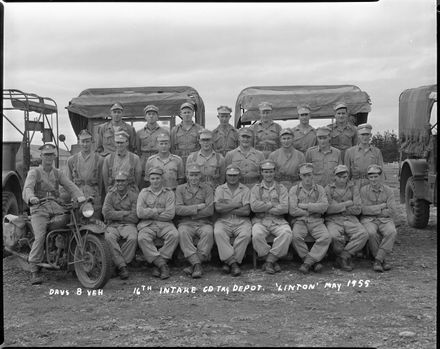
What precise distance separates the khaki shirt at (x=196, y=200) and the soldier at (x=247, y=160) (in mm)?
435

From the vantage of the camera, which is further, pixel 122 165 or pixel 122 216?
pixel 122 165

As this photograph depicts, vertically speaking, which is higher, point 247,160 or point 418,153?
point 247,160

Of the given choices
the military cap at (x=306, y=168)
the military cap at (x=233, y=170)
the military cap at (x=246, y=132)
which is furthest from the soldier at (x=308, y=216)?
the military cap at (x=246, y=132)

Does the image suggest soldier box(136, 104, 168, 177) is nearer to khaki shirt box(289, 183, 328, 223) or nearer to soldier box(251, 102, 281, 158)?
soldier box(251, 102, 281, 158)

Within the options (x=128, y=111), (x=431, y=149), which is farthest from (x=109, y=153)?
(x=431, y=149)

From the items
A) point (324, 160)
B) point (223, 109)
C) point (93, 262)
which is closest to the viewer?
point (93, 262)

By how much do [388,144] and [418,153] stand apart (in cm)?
57

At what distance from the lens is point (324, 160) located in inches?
220

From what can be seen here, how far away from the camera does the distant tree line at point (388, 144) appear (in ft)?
20.1

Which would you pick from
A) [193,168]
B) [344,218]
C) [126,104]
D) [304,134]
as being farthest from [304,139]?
[126,104]

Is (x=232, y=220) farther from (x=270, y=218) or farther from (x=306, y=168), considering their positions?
(x=306, y=168)

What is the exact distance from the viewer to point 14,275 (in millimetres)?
5012

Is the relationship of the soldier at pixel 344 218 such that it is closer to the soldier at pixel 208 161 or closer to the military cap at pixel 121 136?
the soldier at pixel 208 161

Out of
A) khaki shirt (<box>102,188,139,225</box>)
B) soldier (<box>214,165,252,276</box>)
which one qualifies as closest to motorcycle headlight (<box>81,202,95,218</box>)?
khaki shirt (<box>102,188,139,225</box>)
